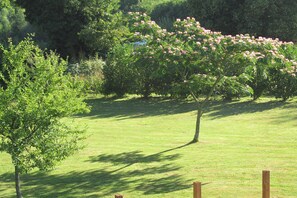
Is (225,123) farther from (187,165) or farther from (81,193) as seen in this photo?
(81,193)

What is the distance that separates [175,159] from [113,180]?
2032 mm

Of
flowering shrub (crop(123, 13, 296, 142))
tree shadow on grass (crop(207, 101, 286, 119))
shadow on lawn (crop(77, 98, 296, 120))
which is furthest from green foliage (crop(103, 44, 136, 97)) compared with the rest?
flowering shrub (crop(123, 13, 296, 142))

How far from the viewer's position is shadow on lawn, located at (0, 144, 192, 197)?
930 cm

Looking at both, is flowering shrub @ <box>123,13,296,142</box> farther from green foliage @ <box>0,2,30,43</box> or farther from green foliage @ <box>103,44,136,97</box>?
green foliage @ <box>0,2,30,43</box>

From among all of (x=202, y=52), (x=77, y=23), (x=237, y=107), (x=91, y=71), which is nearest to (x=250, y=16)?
(x=91, y=71)

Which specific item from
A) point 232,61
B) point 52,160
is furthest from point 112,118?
point 52,160

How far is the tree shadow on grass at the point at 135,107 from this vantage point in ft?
64.6

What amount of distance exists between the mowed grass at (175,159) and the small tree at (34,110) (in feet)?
4.42

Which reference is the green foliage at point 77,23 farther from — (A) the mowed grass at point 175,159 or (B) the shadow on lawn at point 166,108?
(A) the mowed grass at point 175,159

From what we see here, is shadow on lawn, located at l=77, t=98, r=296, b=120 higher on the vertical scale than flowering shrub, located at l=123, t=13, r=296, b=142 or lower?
lower

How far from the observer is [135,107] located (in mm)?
21859

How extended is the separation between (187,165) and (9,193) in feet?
12.3

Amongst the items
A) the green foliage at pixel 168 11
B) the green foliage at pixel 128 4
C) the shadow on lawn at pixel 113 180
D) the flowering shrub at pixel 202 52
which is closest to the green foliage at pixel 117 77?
the flowering shrub at pixel 202 52

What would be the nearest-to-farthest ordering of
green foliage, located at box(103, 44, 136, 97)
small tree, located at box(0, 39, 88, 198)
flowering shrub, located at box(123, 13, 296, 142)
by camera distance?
small tree, located at box(0, 39, 88, 198) < flowering shrub, located at box(123, 13, 296, 142) < green foliage, located at box(103, 44, 136, 97)
